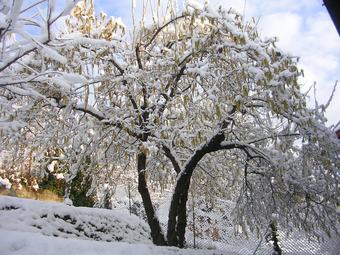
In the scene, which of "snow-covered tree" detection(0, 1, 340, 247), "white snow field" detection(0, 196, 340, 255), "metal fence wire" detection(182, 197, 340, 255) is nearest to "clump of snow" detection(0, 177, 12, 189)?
"white snow field" detection(0, 196, 340, 255)

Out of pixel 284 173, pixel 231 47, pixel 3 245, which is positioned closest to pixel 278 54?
pixel 231 47

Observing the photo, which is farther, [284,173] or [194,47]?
[284,173]

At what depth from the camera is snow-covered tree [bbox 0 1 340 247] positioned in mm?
5547

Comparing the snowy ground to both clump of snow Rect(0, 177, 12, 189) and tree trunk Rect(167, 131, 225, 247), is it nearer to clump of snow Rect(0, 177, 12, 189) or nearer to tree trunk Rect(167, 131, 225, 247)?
tree trunk Rect(167, 131, 225, 247)

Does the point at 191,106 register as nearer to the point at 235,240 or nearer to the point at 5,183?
the point at 235,240

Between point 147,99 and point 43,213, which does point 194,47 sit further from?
point 43,213

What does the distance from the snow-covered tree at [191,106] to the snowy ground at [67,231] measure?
4.85 feet

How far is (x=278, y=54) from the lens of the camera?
577cm

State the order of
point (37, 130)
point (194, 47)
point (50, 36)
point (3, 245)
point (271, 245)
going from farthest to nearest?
point (271, 245) < point (37, 130) < point (194, 47) < point (3, 245) < point (50, 36)

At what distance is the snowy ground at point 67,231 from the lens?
4.24 meters

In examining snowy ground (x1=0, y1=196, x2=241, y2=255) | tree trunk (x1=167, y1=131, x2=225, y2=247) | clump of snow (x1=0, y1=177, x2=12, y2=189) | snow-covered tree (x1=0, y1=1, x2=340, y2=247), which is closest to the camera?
snowy ground (x1=0, y1=196, x2=241, y2=255)

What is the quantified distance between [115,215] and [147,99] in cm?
458

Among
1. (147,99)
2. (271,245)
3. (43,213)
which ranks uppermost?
(147,99)

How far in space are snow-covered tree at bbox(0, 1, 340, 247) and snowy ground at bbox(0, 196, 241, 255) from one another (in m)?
1.48
